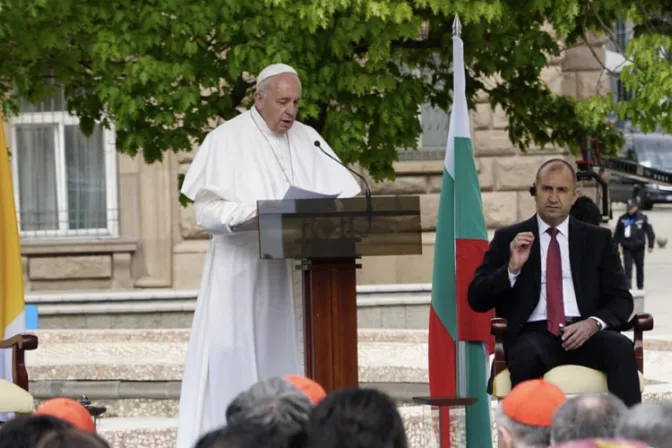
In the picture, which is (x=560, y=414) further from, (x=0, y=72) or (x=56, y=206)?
(x=56, y=206)

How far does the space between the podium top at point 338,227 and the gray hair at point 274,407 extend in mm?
2417

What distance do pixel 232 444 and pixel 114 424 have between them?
570cm

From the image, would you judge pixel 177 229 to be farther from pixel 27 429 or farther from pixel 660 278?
pixel 27 429

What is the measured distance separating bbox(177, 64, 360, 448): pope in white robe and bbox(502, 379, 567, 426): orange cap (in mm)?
2881

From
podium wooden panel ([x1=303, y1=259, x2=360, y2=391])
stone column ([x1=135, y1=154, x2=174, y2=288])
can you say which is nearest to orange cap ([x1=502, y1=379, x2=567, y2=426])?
podium wooden panel ([x1=303, y1=259, x2=360, y2=391])

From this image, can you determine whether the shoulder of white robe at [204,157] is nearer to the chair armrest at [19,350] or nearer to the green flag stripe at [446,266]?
the chair armrest at [19,350]

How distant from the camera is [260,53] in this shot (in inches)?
397

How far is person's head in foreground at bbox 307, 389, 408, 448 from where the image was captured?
337 centimetres

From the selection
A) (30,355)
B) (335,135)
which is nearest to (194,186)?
(335,135)

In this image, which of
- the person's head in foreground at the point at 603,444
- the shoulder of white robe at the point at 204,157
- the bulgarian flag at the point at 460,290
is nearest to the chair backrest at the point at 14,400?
the shoulder of white robe at the point at 204,157

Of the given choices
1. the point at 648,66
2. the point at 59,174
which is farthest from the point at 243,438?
the point at 59,174

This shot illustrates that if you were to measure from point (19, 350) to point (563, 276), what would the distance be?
8.23 feet

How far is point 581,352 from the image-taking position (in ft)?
24.1

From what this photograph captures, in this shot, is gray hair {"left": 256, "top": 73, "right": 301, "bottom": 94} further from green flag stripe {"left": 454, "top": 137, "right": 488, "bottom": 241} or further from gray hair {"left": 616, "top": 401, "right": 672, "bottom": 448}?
gray hair {"left": 616, "top": 401, "right": 672, "bottom": 448}
